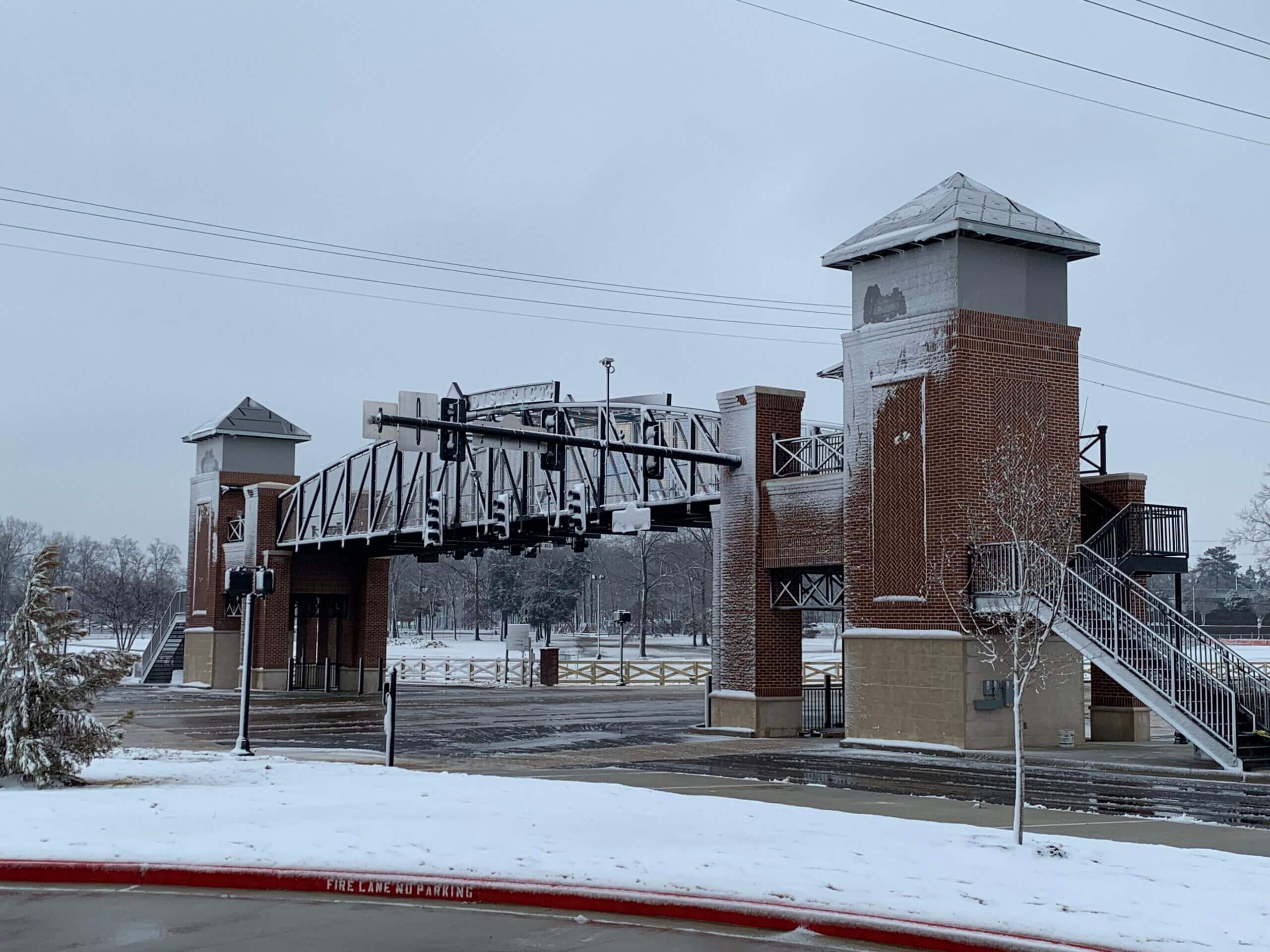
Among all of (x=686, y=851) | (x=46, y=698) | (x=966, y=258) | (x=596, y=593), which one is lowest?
(x=686, y=851)

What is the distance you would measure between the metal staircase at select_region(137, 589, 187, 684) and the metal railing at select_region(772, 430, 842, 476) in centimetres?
3519

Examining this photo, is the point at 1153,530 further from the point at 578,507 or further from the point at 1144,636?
the point at 578,507

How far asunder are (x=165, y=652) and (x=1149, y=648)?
4788 centimetres

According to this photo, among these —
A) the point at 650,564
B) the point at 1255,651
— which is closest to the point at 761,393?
the point at 1255,651

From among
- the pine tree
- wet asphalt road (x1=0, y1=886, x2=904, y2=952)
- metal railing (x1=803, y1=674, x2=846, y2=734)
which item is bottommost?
metal railing (x1=803, y1=674, x2=846, y2=734)

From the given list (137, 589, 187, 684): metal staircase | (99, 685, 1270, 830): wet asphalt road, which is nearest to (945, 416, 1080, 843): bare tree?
(99, 685, 1270, 830): wet asphalt road

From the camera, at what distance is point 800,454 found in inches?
1312

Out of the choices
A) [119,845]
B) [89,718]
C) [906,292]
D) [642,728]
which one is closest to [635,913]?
[119,845]

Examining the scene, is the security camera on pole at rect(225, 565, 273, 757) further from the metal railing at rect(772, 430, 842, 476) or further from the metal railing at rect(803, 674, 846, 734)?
the metal railing at rect(803, 674, 846, 734)

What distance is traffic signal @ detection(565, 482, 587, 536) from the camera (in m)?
36.4

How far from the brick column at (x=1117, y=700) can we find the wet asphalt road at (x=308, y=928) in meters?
23.1

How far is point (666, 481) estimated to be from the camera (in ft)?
149

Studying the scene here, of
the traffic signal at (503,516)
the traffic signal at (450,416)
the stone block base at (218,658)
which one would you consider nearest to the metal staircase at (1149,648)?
the traffic signal at (450,416)

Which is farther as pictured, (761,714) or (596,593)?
(596,593)
